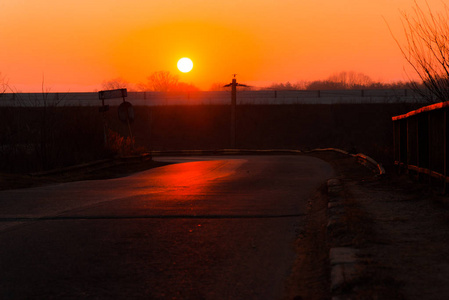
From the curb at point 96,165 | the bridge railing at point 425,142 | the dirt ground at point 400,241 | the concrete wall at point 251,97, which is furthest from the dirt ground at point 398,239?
the concrete wall at point 251,97

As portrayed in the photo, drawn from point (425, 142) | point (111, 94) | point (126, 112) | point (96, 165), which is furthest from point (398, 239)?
point (126, 112)

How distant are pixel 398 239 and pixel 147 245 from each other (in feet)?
9.11

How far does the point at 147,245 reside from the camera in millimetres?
6973

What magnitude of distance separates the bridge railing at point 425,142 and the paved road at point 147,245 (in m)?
2.43

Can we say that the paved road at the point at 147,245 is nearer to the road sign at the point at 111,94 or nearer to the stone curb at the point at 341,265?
the stone curb at the point at 341,265

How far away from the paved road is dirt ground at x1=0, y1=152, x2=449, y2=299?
2.19ft

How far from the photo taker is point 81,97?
289 feet

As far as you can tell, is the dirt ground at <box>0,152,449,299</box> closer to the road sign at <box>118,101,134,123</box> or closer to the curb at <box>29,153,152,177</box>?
the curb at <box>29,153,152,177</box>

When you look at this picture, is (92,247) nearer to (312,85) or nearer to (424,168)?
(424,168)

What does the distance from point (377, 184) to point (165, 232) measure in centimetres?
731

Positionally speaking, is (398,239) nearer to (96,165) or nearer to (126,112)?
(96,165)

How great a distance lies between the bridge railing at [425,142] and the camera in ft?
33.3

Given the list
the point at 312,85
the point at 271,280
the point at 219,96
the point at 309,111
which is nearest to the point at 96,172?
the point at 271,280

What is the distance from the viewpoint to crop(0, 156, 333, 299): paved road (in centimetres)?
523
